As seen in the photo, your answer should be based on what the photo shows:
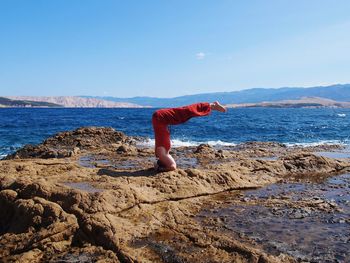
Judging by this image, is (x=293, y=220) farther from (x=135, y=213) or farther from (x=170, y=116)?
(x=170, y=116)

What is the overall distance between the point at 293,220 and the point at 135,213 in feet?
8.64

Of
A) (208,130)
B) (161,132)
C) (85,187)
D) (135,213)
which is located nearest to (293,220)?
(135,213)

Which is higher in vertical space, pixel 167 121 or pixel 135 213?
pixel 167 121

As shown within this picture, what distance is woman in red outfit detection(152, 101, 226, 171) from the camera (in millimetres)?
8680

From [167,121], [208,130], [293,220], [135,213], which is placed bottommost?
[208,130]

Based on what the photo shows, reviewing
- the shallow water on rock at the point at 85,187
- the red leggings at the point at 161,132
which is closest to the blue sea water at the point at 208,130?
the red leggings at the point at 161,132

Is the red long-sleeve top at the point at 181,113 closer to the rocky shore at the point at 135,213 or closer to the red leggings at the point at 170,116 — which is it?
the red leggings at the point at 170,116

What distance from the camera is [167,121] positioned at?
875cm

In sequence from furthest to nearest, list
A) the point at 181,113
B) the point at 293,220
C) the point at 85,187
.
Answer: the point at 181,113, the point at 85,187, the point at 293,220

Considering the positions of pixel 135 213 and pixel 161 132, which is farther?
pixel 161 132

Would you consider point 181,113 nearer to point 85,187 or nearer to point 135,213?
point 85,187

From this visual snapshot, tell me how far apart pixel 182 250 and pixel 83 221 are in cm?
157

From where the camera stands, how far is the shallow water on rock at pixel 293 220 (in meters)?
5.51

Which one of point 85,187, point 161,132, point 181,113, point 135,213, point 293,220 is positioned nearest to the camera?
point 135,213
